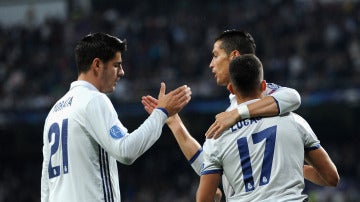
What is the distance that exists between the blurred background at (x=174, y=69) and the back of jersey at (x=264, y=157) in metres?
12.9

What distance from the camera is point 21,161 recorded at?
80.5 ft

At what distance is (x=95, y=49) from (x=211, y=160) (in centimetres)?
103

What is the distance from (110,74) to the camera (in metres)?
5.21

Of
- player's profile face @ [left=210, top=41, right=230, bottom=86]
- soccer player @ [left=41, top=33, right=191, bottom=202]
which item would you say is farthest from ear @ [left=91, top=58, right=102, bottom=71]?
player's profile face @ [left=210, top=41, right=230, bottom=86]

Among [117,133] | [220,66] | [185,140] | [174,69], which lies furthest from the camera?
[174,69]

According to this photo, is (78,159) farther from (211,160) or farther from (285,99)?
(285,99)

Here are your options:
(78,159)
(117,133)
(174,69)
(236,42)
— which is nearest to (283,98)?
(236,42)

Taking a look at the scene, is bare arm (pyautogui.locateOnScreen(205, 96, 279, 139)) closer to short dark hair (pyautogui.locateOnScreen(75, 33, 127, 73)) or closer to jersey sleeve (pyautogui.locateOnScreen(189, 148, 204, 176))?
short dark hair (pyautogui.locateOnScreen(75, 33, 127, 73))

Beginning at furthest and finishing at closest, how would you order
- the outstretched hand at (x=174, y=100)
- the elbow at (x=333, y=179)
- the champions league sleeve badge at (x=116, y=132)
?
1. the outstretched hand at (x=174, y=100)
2. the elbow at (x=333, y=179)
3. the champions league sleeve badge at (x=116, y=132)

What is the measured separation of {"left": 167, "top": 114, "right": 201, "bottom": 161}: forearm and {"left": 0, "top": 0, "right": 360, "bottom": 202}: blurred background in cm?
1181

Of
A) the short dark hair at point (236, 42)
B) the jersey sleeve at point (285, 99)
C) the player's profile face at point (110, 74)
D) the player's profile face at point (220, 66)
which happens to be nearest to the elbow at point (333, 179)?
the jersey sleeve at point (285, 99)

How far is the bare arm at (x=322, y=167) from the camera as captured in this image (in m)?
4.84

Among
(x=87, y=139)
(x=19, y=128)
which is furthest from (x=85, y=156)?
(x=19, y=128)

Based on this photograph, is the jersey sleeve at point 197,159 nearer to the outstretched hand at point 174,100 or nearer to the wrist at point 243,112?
the outstretched hand at point 174,100
